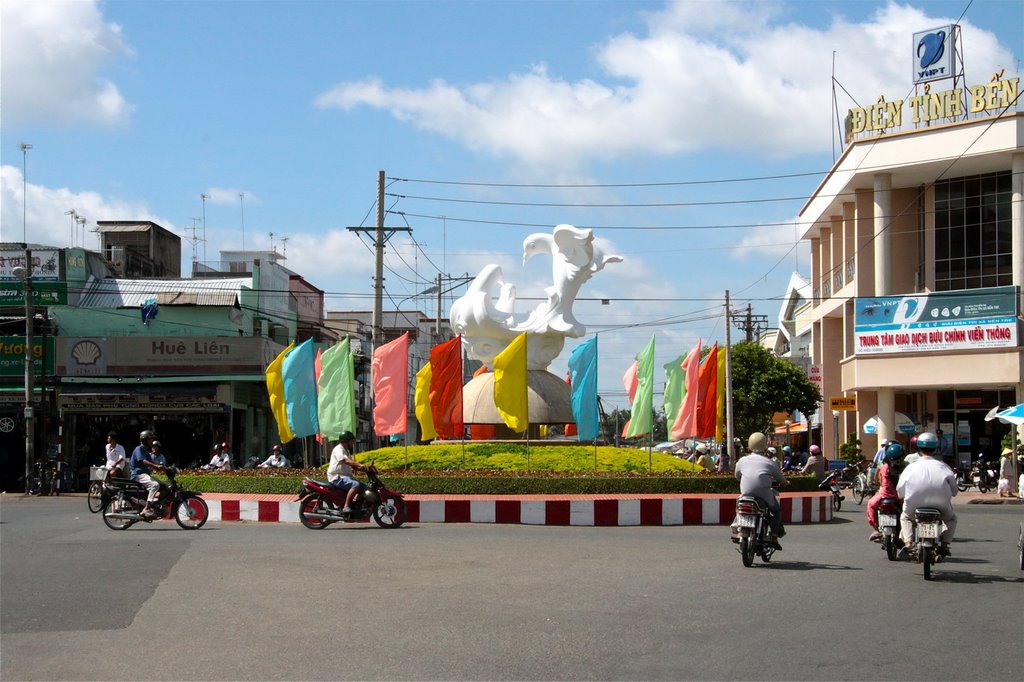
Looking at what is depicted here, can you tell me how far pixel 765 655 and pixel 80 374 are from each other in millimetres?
34032

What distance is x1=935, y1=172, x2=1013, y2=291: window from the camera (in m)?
39.7

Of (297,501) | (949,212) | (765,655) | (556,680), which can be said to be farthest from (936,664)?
(949,212)

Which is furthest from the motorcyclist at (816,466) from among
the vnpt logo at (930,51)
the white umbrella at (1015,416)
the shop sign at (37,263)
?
the shop sign at (37,263)

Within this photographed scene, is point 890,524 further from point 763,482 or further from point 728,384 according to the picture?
point 728,384

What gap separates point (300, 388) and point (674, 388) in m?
9.92

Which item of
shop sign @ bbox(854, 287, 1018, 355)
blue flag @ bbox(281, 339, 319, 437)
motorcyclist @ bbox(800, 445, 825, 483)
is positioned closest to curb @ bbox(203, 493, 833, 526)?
blue flag @ bbox(281, 339, 319, 437)

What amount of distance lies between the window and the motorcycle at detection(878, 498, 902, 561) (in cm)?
2919

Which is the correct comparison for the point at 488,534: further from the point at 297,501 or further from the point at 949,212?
the point at 949,212

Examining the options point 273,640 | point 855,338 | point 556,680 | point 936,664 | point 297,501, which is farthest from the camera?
point 855,338

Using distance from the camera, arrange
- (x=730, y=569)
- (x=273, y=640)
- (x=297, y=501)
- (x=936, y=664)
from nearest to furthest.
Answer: (x=936, y=664)
(x=273, y=640)
(x=730, y=569)
(x=297, y=501)

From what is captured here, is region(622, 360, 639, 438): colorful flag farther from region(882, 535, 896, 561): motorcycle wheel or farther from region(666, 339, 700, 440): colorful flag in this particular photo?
region(882, 535, 896, 561): motorcycle wheel

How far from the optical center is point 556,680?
7.06m

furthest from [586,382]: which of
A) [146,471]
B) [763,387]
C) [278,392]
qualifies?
[763,387]

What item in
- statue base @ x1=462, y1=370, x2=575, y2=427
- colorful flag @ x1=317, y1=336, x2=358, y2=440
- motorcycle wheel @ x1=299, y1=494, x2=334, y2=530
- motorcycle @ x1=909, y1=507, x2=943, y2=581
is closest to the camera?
motorcycle @ x1=909, y1=507, x2=943, y2=581
